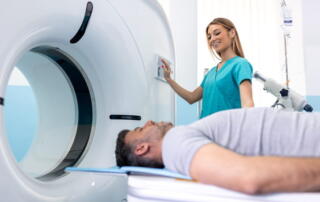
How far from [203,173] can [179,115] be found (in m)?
1.75

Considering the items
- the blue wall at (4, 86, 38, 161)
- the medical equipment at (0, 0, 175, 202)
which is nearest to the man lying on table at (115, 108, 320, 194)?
the medical equipment at (0, 0, 175, 202)

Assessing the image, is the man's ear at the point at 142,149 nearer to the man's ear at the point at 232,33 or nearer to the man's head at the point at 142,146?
the man's head at the point at 142,146

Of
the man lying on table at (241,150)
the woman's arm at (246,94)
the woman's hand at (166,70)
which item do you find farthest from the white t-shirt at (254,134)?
the woman's hand at (166,70)

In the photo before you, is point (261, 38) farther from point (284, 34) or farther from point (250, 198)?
point (250, 198)

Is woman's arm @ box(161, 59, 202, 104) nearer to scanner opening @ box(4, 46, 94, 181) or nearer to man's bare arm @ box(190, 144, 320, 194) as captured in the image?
scanner opening @ box(4, 46, 94, 181)

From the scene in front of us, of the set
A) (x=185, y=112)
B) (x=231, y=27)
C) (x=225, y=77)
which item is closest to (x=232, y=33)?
(x=231, y=27)

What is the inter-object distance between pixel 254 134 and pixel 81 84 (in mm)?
801

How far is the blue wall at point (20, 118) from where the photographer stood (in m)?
1.99

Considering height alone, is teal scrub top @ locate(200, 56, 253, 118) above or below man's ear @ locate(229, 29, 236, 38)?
below

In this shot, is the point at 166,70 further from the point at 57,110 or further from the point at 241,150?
the point at 241,150

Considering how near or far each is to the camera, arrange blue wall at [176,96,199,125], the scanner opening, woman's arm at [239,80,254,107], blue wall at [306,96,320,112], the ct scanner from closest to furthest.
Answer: the ct scanner
the scanner opening
woman's arm at [239,80,254,107]
blue wall at [176,96,199,125]
blue wall at [306,96,320,112]

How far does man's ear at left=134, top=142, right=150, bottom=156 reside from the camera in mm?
966

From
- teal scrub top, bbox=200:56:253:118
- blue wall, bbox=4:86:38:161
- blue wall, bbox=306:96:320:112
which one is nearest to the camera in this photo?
teal scrub top, bbox=200:56:253:118

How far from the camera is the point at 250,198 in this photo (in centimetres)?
Result: 61
